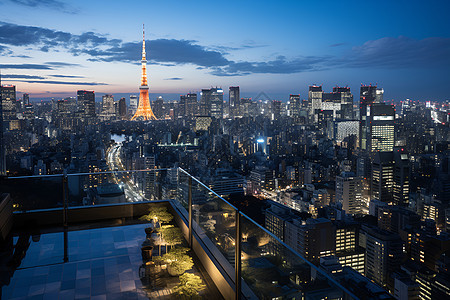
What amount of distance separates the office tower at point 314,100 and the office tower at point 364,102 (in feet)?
19.3

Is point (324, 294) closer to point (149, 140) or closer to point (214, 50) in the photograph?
point (149, 140)

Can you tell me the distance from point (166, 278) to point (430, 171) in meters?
24.9

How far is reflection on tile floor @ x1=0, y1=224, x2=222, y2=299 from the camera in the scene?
2154 millimetres

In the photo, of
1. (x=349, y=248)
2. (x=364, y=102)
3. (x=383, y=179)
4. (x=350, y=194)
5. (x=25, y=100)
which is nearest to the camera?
(x=349, y=248)

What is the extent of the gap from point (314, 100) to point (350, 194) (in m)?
33.3

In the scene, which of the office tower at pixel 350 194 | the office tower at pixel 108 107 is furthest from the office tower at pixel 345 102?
the office tower at pixel 108 107

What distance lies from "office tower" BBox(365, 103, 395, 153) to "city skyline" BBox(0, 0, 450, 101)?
7.19ft

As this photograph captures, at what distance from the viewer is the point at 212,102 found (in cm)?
4703

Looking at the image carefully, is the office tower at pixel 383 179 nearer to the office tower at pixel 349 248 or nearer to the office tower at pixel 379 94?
the office tower at pixel 349 248

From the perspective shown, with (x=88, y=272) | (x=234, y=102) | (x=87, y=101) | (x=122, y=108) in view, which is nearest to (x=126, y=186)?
(x=88, y=272)

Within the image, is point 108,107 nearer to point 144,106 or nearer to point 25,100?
point 144,106

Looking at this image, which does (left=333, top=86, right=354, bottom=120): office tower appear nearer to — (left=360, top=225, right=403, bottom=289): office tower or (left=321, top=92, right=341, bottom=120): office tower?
(left=321, top=92, right=341, bottom=120): office tower

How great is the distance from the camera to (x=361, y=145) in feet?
121

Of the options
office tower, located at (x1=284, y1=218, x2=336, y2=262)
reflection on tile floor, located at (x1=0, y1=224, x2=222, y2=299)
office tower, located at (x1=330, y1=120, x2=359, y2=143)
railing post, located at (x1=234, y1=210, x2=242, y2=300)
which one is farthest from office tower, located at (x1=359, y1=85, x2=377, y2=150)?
railing post, located at (x1=234, y1=210, x2=242, y2=300)
